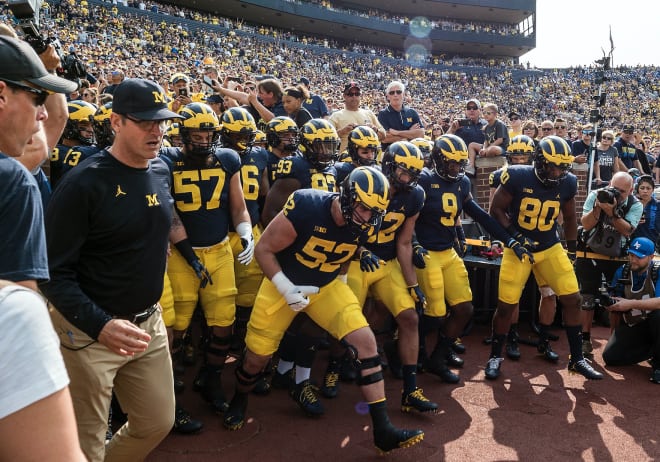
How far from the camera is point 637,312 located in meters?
5.49

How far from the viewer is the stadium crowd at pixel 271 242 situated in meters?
2.55

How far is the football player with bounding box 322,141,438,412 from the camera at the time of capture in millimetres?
4559

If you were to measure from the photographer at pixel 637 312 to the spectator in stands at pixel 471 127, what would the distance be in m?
4.16

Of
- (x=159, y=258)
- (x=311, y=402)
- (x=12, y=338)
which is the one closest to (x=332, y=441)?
(x=311, y=402)

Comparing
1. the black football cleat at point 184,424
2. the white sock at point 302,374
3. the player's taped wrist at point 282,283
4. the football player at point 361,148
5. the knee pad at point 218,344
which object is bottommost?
the black football cleat at point 184,424

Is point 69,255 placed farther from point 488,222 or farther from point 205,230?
point 488,222

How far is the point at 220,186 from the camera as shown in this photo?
4336mm

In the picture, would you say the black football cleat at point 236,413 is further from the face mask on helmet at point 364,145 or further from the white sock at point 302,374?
the face mask on helmet at point 364,145

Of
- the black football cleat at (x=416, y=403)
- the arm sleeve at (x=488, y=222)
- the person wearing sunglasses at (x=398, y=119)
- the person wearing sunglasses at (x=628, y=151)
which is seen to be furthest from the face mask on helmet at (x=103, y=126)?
the person wearing sunglasses at (x=628, y=151)

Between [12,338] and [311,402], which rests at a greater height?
[12,338]

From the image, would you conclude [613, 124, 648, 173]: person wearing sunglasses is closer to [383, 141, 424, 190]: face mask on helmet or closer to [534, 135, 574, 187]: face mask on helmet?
[534, 135, 574, 187]: face mask on helmet

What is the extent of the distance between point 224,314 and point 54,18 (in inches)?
947

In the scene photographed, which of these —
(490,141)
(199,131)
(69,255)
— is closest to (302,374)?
(199,131)

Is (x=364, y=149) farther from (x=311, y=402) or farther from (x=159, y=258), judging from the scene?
(x=159, y=258)
